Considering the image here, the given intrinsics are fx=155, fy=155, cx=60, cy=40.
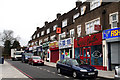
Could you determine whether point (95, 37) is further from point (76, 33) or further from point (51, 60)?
point (51, 60)

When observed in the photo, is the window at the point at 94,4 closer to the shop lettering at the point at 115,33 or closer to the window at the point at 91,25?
the window at the point at 91,25

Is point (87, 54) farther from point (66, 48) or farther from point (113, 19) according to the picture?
point (66, 48)

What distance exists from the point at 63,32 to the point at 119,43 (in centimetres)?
1431

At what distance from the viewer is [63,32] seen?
28141 millimetres

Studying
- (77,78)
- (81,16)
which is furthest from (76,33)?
(77,78)

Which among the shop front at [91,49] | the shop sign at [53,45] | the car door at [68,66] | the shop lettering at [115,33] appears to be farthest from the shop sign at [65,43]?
the car door at [68,66]

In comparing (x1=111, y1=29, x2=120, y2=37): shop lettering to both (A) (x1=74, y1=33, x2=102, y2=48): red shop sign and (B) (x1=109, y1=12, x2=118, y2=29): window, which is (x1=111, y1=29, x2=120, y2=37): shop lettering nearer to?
(B) (x1=109, y1=12, x2=118, y2=29): window

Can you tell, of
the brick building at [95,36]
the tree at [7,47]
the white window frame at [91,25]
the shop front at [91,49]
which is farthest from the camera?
the tree at [7,47]

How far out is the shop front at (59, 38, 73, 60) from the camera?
23.8 m

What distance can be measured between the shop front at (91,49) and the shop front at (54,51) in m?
8.06

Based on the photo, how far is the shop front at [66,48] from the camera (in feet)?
78.1

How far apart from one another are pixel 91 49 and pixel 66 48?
7.70 m

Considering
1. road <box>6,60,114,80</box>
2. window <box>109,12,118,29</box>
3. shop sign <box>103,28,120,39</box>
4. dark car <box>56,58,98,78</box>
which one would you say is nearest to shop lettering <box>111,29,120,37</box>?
shop sign <box>103,28,120,39</box>

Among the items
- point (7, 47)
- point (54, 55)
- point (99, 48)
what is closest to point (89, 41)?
point (99, 48)
